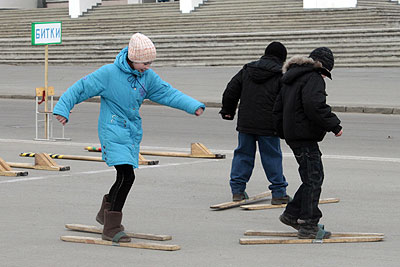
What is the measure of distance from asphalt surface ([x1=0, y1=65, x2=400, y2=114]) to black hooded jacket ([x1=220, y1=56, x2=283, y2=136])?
12.6 metres

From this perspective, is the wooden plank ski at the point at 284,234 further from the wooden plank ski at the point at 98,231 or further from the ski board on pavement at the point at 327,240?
the wooden plank ski at the point at 98,231

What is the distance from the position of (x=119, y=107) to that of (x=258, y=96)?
2.27 metres

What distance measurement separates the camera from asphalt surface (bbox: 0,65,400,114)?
2280cm

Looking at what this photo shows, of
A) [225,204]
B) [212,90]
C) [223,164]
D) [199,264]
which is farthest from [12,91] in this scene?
[199,264]

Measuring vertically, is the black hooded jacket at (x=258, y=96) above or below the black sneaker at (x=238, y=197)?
above

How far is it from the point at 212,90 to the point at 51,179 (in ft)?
49.9

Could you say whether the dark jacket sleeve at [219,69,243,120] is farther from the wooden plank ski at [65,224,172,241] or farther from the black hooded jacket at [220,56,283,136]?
the wooden plank ski at [65,224,172,241]

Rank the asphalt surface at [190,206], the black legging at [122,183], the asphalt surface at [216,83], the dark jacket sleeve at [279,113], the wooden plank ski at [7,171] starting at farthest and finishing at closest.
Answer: the asphalt surface at [216,83] → the wooden plank ski at [7,171] → the dark jacket sleeve at [279,113] → the black legging at [122,183] → the asphalt surface at [190,206]

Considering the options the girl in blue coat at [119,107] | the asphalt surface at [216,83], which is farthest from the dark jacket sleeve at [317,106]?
the asphalt surface at [216,83]

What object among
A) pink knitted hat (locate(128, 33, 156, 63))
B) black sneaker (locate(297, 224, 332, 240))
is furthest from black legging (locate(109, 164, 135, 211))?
black sneaker (locate(297, 224, 332, 240))

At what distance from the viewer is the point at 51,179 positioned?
11.3m

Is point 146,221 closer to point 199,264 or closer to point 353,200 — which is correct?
point 199,264

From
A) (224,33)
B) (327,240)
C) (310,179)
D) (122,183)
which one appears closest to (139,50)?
(122,183)

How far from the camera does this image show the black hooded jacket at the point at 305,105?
734 centimetres
